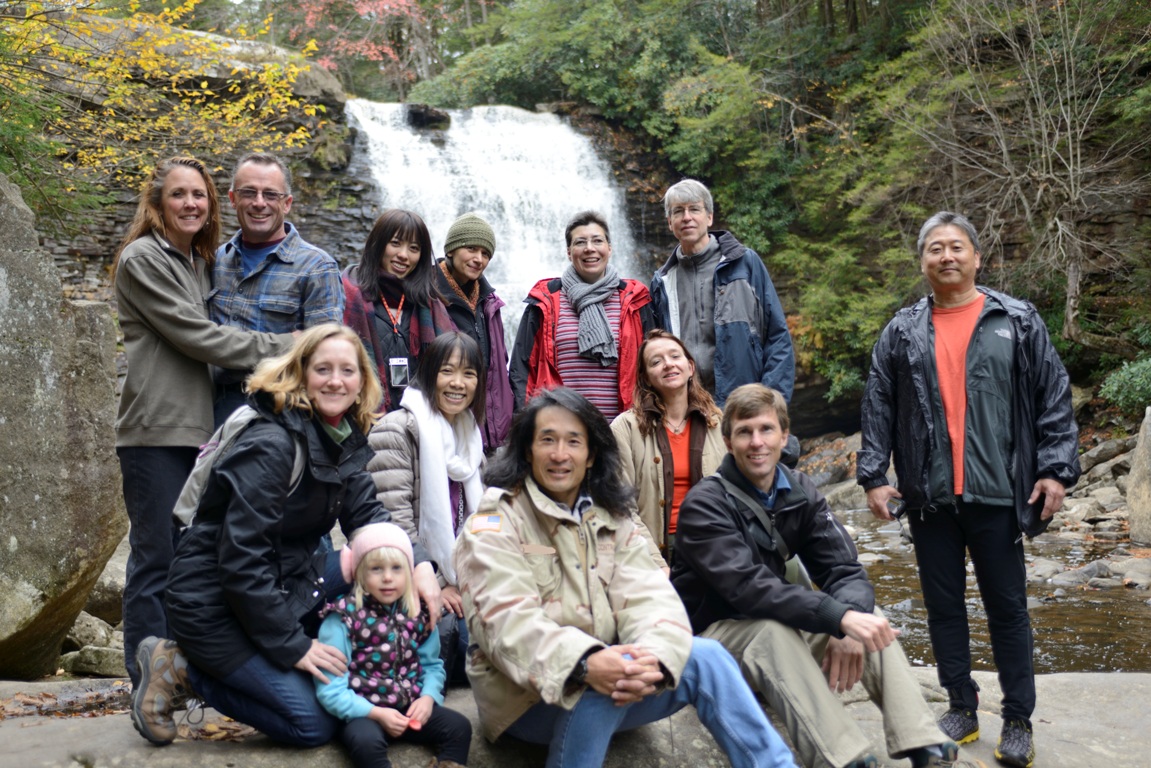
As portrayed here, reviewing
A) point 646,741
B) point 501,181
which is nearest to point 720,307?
point 646,741

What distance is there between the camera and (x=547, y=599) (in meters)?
2.78

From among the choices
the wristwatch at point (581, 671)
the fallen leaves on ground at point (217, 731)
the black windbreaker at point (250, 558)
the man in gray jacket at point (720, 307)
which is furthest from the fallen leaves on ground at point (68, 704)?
the man in gray jacket at point (720, 307)

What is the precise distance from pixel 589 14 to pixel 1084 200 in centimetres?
903

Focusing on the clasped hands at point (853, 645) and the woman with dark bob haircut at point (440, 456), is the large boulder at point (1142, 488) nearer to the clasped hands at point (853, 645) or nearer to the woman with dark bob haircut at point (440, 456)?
the clasped hands at point (853, 645)

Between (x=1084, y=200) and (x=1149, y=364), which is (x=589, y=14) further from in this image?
(x=1149, y=364)

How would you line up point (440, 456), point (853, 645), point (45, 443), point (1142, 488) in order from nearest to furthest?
point (853, 645) → point (440, 456) → point (45, 443) → point (1142, 488)

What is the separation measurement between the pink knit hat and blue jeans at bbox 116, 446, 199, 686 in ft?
2.38

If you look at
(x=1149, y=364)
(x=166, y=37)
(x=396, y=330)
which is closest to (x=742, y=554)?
(x=396, y=330)

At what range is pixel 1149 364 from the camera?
10.7 m

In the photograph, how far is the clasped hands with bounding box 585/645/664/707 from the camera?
2500 millimetres

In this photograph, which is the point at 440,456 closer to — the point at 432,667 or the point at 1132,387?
the point at 432,667

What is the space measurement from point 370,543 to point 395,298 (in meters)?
1.48

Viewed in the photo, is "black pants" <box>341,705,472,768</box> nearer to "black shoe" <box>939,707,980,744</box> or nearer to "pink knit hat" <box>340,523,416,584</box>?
"pink knit hat" <box>340,523,416,584</box>

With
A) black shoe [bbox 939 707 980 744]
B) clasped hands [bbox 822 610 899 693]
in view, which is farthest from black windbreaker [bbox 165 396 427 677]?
black shoe [bbox 939 707 980 744]
